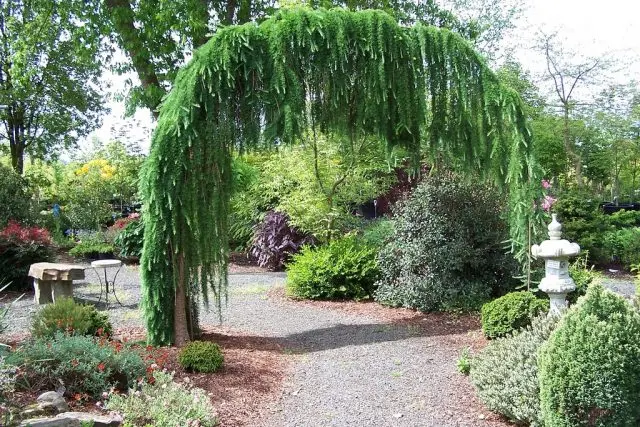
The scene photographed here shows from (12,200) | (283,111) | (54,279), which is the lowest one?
(54,279)

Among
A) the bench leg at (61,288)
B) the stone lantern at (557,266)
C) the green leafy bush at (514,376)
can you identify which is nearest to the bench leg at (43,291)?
the bench leg at (61,288)

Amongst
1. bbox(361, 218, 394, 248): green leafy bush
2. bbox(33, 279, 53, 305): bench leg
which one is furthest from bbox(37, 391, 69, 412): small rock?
bbox(361, 218, 394, 248): green leafy bush

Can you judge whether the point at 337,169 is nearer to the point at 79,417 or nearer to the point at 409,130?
the point at 409,130

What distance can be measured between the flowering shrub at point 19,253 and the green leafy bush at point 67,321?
5.63 meters

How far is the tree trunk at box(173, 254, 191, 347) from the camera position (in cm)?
630

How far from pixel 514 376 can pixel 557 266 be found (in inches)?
79.2

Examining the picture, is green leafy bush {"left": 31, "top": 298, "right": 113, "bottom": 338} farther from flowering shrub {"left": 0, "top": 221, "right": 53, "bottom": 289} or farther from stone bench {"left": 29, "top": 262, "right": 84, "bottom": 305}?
flowering shrub {"left": 0, "top": 221, "right": 53, "bottom": 289}

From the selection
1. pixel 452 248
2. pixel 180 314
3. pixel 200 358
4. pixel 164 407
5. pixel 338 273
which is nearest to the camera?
pixel 164 407

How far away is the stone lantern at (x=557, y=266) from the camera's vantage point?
5688 millimetres

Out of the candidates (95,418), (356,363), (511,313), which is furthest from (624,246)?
(95,418)

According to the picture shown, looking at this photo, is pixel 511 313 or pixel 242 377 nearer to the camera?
pixel 242 377

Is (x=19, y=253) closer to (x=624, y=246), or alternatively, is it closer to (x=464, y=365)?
(x=464, y=365)

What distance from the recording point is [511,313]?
20.5 feet

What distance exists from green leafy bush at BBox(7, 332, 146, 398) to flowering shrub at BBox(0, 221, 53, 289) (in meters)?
6.90
